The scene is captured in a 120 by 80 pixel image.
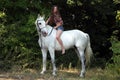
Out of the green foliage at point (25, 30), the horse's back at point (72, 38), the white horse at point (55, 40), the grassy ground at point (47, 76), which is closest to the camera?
the grassy ground at point (47, 76)

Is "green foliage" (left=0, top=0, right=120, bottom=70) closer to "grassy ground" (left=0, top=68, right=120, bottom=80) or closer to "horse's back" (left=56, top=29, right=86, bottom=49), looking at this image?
"grassy ground" (left=0, top=68, right=120, bottom=80)

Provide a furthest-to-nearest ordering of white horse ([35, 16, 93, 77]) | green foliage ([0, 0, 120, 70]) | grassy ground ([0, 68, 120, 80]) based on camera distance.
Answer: green foliage ([0, 0, 120, 70]) < white horse ([35, 16, 93, 77]) < grassy ground ([0, 68, 120, 80])

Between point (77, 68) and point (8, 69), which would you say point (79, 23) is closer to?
point (77, 68)

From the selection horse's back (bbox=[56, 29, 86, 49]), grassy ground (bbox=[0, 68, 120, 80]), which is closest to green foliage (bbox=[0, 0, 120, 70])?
grassy ground (bbox=[0, 68, 120, 80])

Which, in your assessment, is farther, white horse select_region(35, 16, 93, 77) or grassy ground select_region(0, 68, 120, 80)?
white horse select_region(35, 16, 93, 77)

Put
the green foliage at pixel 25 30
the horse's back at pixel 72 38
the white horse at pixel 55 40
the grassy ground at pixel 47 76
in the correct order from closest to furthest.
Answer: the grassy ground at pixel 47 76, the white horse at pixel 55 40, the horse's back at pixel 72 38, the green foliage at pixel 25 30

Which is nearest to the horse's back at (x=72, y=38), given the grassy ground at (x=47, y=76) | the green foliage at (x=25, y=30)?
the grassy ground at (x=47, y=76)

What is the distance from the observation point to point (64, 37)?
12.4 meters

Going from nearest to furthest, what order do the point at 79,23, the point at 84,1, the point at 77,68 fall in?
the point at 77,68 < the point at 84,1 < the point at 79,23

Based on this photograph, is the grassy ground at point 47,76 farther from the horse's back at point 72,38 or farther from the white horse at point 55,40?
the horse's back at point 72,38

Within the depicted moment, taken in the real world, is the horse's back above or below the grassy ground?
above

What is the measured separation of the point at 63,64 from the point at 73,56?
2.42ft

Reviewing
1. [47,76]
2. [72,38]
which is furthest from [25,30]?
[47,76]

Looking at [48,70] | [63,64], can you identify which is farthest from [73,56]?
[48,70]
